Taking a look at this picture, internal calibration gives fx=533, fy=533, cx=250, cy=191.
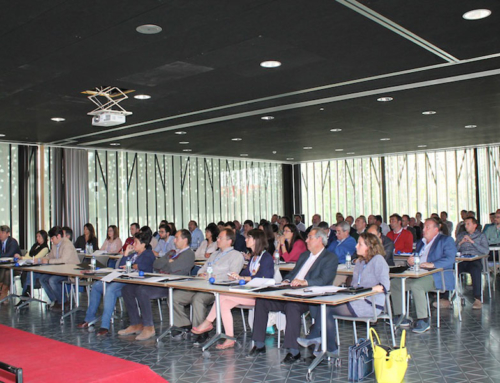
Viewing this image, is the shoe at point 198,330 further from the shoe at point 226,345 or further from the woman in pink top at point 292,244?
the woman in pink top at point 292,244

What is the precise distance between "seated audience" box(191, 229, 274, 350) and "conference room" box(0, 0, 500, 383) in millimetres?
20

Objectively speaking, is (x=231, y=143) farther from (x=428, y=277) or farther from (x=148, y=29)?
(x=148, y=29)

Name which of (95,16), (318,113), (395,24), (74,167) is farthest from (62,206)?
(395,24)

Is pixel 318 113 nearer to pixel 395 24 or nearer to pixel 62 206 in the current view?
pixel 395 24

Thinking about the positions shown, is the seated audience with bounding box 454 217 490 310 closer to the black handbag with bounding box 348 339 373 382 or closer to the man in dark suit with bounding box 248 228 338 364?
the man in dark suit with bounding box 248 228 338 364

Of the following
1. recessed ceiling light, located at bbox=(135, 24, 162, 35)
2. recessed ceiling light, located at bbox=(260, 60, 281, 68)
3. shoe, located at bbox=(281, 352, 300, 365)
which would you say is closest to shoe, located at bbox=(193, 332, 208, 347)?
shoe, located at bbox=(281, 352, 300, 365)

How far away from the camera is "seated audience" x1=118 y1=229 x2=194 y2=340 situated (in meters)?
6.88

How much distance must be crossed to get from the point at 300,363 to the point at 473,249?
4446mm

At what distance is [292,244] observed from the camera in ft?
28.7

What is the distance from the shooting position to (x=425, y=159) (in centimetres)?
1803

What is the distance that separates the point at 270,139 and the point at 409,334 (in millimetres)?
8005

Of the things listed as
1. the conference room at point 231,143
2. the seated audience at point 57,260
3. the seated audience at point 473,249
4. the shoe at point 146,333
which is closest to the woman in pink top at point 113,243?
the conference room at point 231,143

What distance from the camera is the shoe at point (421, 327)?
22.1 ft

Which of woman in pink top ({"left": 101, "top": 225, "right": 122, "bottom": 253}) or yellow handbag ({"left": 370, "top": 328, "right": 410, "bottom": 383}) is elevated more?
woman in pink top ({"left": 101, "top": 225, "right": 122, "bottom": 253})
